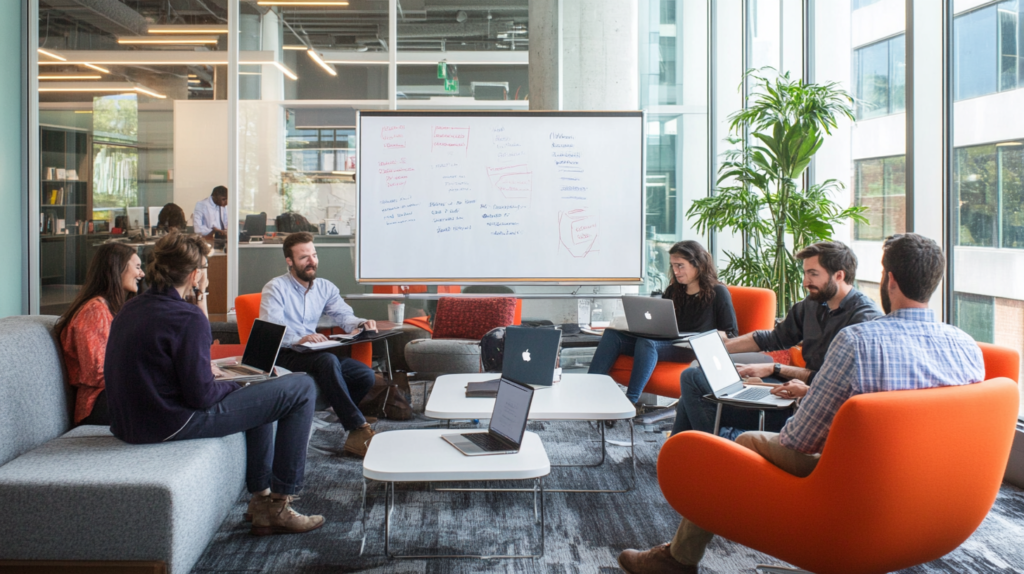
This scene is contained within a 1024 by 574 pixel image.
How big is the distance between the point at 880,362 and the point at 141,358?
228 cm

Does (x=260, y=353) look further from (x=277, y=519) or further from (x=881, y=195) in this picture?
(x=881, y=195)

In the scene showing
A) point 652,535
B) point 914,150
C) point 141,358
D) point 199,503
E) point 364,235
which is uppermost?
point 914,150

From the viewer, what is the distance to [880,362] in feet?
6.15

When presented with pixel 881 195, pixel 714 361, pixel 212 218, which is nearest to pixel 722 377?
pixel 714 361

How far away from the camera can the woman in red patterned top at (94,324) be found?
276cm

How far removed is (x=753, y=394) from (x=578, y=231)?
6.79 ft

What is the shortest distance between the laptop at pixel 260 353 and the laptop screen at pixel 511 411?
99 centimetres

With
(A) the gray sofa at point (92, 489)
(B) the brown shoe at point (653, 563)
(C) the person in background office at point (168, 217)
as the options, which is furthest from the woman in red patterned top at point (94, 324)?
(C) the person in background office at point (168, 217)

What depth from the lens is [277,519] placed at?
269cm

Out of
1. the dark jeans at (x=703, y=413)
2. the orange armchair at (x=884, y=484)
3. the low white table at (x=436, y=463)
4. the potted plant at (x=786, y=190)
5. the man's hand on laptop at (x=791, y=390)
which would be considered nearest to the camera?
the orange armchair at (x=884, y=484)

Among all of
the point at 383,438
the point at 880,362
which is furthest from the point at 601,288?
the point at 880,362

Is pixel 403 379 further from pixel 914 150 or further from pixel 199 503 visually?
pixel 914 150

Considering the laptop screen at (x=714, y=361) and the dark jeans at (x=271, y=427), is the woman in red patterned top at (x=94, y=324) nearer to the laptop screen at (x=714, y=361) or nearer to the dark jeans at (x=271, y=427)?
the dark jeans at (x=271, y=427)

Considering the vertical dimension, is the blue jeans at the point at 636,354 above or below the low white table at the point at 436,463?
above
